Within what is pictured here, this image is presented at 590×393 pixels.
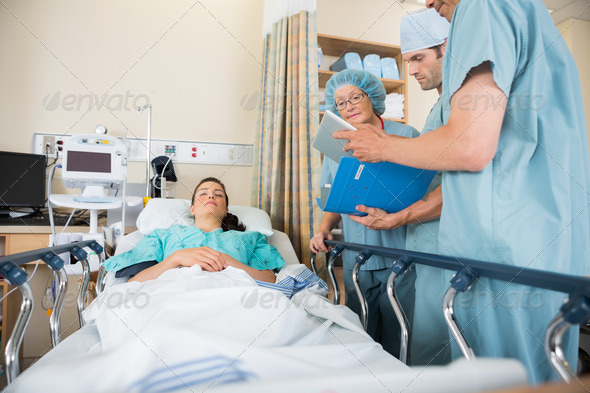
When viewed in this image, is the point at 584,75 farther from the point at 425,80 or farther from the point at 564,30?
the point at 425,80

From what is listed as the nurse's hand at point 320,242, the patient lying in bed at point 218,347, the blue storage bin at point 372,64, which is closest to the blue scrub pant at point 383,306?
the nurse's hand at point 320,242

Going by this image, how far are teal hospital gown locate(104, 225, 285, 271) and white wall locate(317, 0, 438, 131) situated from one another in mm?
2022

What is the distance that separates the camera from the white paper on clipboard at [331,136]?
1.14m

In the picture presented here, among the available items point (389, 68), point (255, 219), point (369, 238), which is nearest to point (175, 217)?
point (255, 219)

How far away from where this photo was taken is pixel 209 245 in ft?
5.59

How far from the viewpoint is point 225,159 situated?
286 centimetres

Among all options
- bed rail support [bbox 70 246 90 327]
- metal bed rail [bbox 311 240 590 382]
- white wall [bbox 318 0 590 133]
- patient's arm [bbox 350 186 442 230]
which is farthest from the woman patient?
white wall [bbox 318 0 590 133]

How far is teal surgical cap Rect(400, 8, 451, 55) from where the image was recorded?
1436 millimetres

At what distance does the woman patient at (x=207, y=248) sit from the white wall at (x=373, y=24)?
1892mm

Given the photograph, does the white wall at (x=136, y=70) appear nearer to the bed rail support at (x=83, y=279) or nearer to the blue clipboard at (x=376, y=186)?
the bed rail support at (x=83, y=279)

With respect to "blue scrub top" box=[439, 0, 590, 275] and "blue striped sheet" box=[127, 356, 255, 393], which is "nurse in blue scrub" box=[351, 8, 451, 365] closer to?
"blue scrub top" box=[439, 0, 590, 275]

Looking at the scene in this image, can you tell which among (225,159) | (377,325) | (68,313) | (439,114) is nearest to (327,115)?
(439,114)

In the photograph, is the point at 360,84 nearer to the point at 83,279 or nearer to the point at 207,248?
the point at 207,248

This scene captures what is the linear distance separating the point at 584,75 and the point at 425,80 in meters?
0.54
